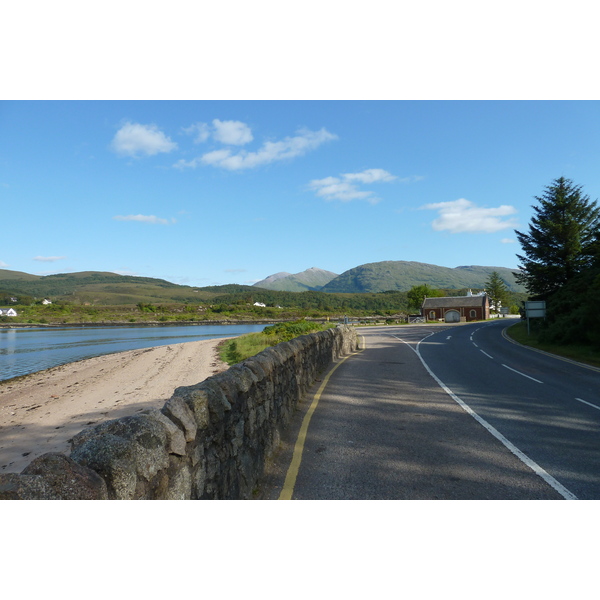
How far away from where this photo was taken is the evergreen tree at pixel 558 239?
2872 centimetres

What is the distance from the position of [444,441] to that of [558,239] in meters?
29.1

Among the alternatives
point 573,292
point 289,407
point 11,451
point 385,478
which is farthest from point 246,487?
point 573,292

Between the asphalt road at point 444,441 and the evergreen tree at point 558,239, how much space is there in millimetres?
21165

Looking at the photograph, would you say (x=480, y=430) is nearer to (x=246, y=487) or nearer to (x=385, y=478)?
(x=385, y=478)

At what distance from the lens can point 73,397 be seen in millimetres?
15516

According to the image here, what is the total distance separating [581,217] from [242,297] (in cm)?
16522

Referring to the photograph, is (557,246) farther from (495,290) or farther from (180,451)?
(495,290)

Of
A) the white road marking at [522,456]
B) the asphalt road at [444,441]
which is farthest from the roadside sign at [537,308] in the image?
the white road marking at [522,456]

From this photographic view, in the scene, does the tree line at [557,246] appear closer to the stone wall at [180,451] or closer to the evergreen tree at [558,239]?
the evergreen tree at [558,239]

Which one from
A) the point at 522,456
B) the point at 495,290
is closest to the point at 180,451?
the point at 522,456

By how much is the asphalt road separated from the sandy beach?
5.77 m

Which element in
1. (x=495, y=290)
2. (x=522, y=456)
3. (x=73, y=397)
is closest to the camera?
(x=522, y=456)

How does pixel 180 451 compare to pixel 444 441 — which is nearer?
pixel 180 451

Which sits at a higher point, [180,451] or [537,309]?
[537,309]
